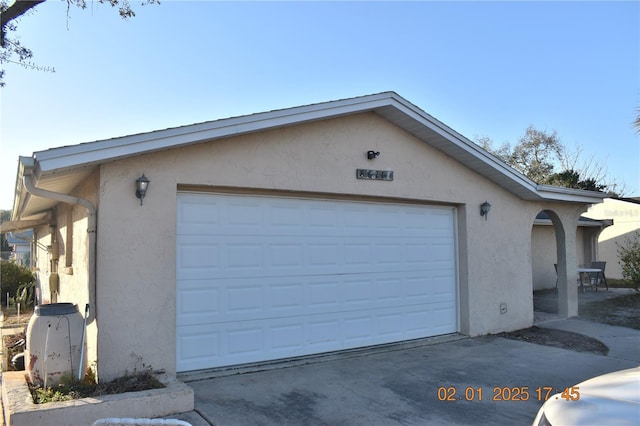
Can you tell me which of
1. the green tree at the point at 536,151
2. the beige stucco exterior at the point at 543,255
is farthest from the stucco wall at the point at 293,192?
the green tree at the point at 536,151

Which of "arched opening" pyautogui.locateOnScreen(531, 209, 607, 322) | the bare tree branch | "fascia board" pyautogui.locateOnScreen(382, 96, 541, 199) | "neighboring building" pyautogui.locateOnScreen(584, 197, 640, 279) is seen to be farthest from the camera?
"neighboring building" pyautogui.locateOnScreen(584, 197, 640, 279)

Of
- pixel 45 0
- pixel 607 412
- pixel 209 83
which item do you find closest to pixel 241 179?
pixel 209 83

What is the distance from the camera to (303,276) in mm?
7406

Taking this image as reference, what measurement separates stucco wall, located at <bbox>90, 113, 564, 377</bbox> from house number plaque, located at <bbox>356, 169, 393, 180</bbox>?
3.8 inches

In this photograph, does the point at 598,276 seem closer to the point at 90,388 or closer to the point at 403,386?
the point at 403,386

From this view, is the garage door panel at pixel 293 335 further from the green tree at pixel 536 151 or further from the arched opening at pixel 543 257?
the green tree at pixel 536 151

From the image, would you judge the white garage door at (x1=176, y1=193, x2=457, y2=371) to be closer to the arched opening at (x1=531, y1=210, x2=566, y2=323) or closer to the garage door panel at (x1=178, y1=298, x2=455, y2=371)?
the garage door panel at (x1=178, y1=298, x2=455, y2=371)

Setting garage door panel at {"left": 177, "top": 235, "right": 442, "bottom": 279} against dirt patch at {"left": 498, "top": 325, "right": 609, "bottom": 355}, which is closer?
garage door panel at {"left": 177, "top": 235, "right": 442, "bottom": 279}

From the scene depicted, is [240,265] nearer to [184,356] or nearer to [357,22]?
[184,356]

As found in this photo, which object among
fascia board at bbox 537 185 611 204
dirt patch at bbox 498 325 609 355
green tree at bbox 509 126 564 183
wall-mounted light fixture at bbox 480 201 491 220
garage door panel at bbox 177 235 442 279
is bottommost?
dirt patch at bbox 498 325 609 355

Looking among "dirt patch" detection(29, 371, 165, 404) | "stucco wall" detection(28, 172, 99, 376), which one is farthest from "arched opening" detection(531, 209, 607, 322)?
"stucco wall" detection(28, 172, 99, 376)

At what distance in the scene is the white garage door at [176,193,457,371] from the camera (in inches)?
257

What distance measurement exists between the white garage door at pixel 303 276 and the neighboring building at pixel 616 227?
675 inches

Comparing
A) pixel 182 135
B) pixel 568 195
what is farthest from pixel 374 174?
pixel 568 195
